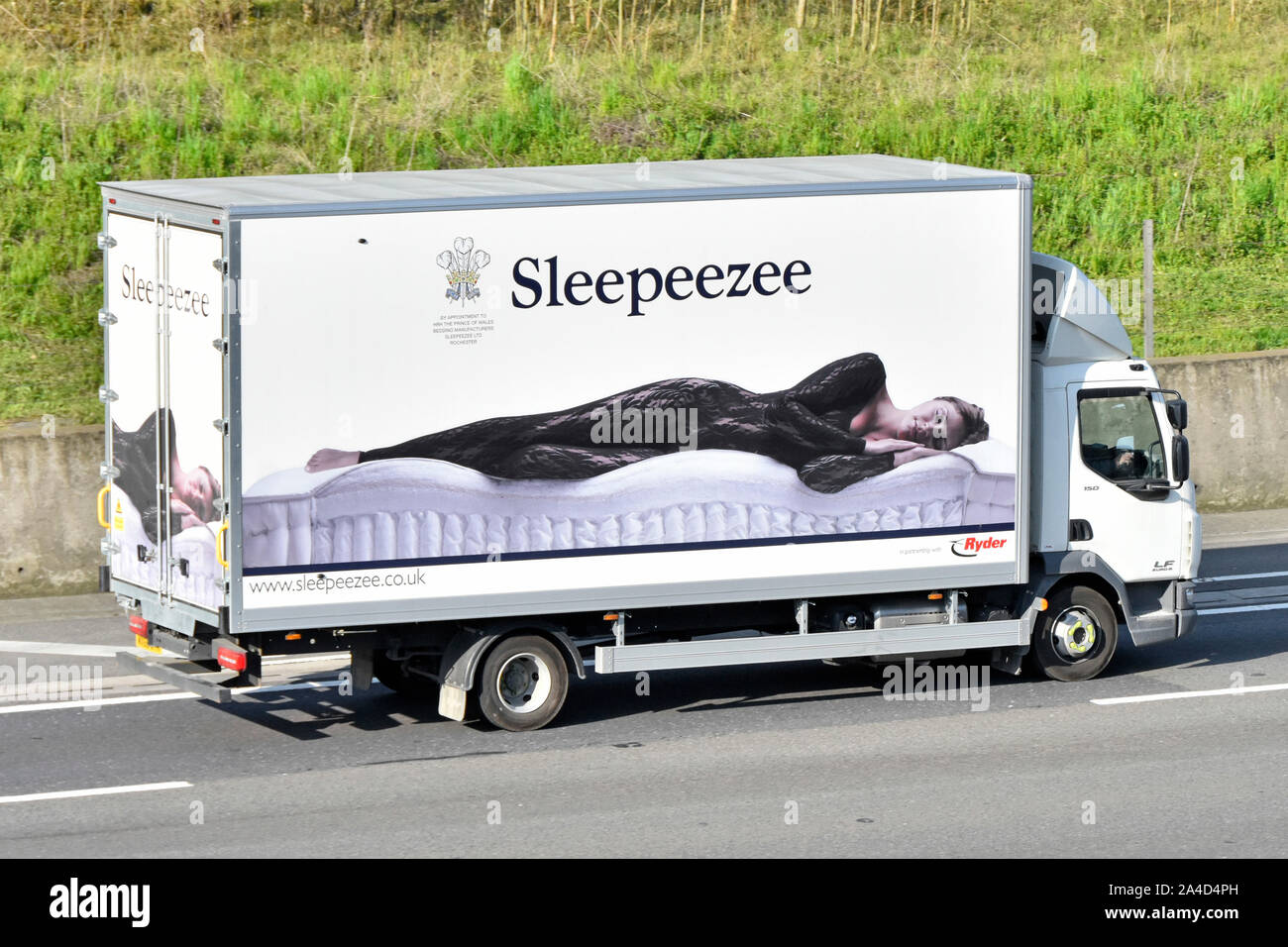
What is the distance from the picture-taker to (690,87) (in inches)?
1028

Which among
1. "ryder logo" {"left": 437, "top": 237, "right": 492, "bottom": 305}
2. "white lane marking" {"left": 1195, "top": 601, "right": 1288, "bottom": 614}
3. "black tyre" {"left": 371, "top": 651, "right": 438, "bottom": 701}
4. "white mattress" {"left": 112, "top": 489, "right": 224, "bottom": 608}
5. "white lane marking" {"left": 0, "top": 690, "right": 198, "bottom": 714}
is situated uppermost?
"ryder logo" {"left": 437, "top": 237, "right": 492, "bottom": 305}

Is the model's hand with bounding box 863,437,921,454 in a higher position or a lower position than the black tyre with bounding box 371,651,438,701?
higher

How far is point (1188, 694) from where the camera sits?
13555mm

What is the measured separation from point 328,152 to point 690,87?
5.51m

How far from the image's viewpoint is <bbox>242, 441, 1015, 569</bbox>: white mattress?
11.4 m

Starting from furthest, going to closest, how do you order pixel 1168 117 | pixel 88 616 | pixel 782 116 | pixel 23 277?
1. pixel 1168 117
2. pixel 782 116
3. pixel 23 277
4. pixel 88 616

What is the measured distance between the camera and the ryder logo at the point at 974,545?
42.4 feet

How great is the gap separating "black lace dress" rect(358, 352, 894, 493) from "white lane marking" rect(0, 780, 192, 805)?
2249 millimetres

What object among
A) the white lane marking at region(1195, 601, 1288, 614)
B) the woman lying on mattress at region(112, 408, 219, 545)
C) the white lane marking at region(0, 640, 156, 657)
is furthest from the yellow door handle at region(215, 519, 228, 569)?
the white lane marking at region(1195, 601, 1288, 614)

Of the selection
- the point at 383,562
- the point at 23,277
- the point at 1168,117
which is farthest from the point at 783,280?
the point at 1168,117

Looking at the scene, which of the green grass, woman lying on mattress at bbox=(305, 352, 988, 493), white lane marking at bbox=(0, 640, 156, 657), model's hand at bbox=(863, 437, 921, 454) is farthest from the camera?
the green grass

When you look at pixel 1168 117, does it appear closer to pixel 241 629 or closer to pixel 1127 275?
pixel 1127 275

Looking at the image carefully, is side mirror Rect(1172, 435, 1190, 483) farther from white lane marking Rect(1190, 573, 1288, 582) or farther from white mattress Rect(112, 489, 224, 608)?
white mattress Rect(112, 489, 224, 608)

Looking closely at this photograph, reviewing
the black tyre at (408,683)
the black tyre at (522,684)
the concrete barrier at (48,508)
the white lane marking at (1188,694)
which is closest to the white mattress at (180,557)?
the black tyre at (408,683)
